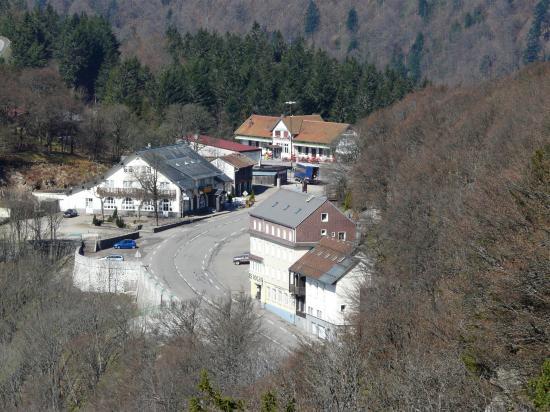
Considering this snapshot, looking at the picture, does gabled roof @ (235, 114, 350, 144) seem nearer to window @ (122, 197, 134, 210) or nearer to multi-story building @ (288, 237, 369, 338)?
window @ (122, 197, 134, 210)

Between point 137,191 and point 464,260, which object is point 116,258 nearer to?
point 137,191

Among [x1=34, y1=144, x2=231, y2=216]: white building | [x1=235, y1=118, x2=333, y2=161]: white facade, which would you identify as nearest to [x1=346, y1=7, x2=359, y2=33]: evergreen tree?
[x1=235, y1=118, x2=333, y2=161]: white facade

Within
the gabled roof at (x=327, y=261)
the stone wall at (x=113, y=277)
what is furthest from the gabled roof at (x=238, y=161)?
the gabled roof at (x=327, y=261)

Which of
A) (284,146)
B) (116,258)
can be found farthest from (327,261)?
(284,146)

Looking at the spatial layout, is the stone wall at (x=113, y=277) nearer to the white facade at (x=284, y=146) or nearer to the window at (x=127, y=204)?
the window at (x=127, y=204)

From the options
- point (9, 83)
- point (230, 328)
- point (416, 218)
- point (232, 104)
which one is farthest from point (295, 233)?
point (232, 104)

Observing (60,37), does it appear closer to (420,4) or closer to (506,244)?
(506,244)
